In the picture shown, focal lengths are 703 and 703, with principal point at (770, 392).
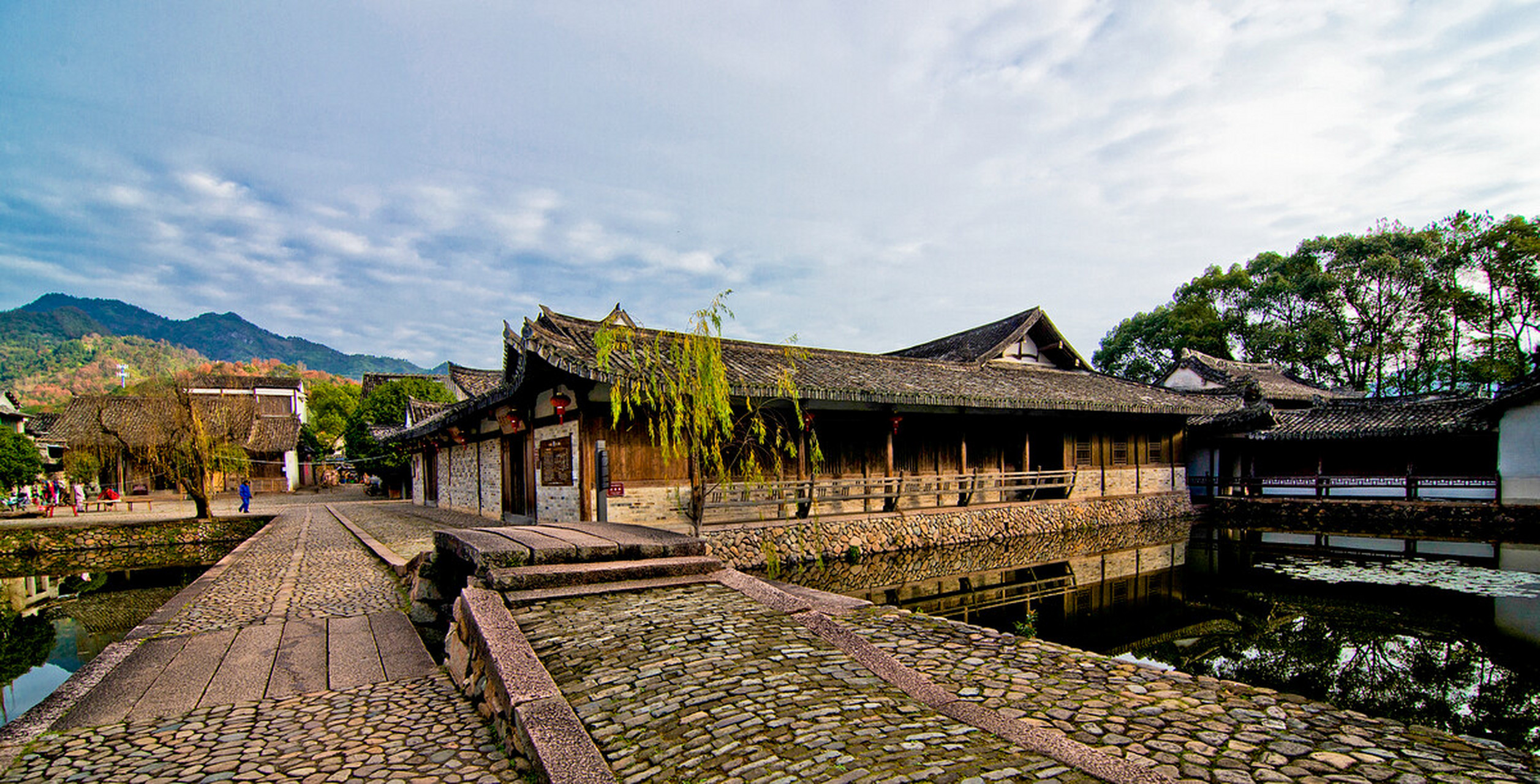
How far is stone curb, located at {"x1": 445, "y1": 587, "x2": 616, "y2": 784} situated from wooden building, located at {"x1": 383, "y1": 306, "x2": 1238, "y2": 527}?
4.60 meters

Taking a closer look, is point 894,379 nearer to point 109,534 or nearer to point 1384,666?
Result: point 1384,666

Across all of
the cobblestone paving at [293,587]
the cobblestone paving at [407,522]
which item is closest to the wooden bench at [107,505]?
the cobblestone paving at [407,522]

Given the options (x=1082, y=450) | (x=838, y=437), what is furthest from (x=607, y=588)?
(x=1082, y=450)

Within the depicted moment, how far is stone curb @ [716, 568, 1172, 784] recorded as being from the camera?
9.10 ft

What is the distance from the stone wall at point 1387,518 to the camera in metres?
14.4

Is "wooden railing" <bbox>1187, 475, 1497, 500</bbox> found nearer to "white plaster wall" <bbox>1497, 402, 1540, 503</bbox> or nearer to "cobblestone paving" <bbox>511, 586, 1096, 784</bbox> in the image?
"white plaster wall" <bbox>1497, 402, 1540, 503</bbox>

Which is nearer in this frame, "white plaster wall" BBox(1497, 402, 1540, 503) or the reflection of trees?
the reflection of trees

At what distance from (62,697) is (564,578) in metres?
3.06

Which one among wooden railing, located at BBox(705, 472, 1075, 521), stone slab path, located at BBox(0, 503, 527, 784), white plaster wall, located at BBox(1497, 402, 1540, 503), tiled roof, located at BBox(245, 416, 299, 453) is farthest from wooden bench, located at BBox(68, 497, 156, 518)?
white plaster wall, located at BBox(1497, 402, 1540, 503)

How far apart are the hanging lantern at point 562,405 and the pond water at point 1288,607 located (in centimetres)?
421

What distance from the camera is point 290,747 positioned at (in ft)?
12.1

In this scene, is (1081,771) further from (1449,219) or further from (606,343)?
(1449,219)

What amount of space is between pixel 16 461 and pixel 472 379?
1224cm

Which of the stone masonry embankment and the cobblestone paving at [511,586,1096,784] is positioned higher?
the cobblestone paving at [511,586,1096,784]
